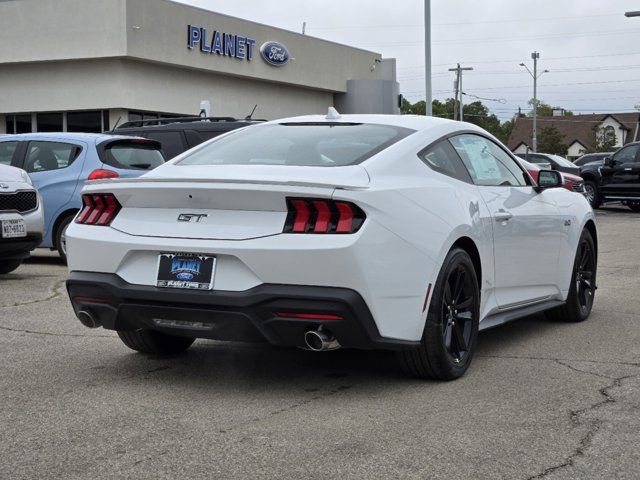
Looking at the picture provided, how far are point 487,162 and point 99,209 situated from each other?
8.12 ft

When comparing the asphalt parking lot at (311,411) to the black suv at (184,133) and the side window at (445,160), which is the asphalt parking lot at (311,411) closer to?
the side window at (445,160)

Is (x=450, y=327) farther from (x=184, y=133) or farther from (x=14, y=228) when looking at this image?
(x=184, y=133)

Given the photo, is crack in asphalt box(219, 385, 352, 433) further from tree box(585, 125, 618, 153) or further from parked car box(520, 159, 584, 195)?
tree box(585, 125, 618, 153)

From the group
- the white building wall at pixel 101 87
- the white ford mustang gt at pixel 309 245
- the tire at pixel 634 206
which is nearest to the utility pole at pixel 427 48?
the tire at pixel 634 206

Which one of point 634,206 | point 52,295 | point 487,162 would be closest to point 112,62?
point 634,206

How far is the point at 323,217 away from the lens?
185 inches

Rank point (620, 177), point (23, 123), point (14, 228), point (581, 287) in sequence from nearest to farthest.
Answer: point (581, 287), point (14, 228), point (620, 177), point (23, 123)

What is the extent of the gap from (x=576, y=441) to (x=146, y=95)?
98.0 ft

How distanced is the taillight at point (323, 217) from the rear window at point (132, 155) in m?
7.30

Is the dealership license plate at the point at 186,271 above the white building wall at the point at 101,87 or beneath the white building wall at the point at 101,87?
beneath

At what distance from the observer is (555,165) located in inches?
1036

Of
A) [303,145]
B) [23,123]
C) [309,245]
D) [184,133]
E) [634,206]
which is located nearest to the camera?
[309,245]

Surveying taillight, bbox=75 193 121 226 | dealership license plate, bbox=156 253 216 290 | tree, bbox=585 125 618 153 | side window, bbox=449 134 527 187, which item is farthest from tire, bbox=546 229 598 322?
tree, bbox=585 125 618 153

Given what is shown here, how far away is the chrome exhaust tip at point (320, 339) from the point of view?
4742mm
